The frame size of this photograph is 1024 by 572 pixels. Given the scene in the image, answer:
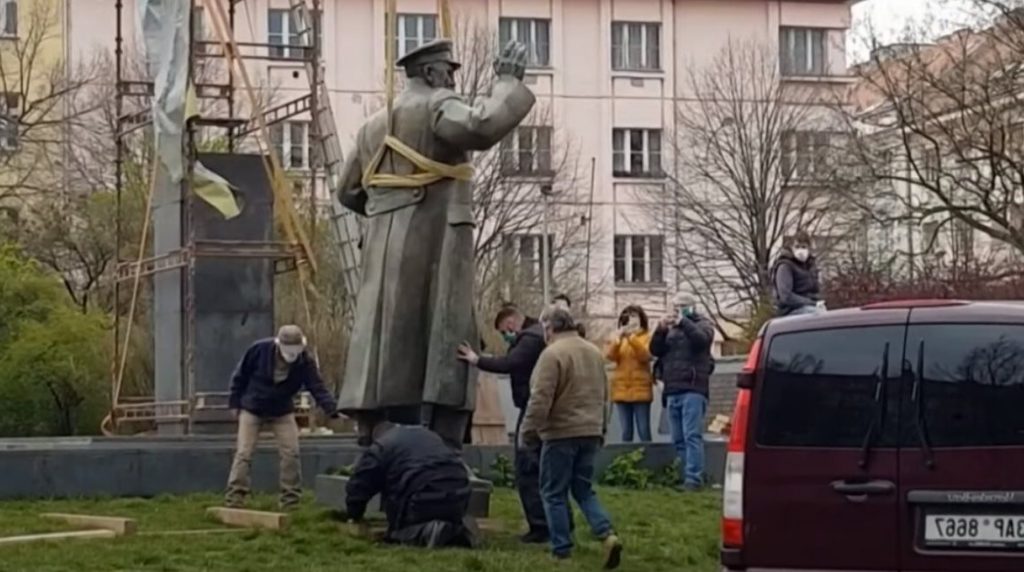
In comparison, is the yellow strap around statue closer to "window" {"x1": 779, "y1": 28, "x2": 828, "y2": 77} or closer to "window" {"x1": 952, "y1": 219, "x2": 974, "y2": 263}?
"window" {"x1": 952, "y1": 219, "x2": 974, "y2": 263}

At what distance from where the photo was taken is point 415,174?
14.1m

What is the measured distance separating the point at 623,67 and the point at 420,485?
1923 inches

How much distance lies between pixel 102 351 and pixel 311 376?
12271 mm

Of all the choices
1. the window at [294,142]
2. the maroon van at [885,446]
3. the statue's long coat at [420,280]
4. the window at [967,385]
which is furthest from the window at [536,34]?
the window at [967,385]

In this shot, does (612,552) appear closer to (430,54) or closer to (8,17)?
(430,54)

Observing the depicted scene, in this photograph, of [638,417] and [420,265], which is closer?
[420,265]

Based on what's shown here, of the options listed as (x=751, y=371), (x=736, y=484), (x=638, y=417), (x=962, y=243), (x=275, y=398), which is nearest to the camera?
(x=736, y=484)

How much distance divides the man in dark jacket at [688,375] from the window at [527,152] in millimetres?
32955

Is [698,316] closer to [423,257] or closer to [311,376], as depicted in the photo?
[311,376]

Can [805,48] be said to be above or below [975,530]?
above

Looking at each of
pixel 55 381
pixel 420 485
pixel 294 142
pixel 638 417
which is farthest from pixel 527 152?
pixel 420 485

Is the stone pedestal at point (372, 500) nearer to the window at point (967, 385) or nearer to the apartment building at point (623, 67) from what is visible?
the window at point (967, 385)

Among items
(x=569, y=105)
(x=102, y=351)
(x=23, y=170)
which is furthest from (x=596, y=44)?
(x=102, y=351)

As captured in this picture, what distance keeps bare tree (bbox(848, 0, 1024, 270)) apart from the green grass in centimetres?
2781
